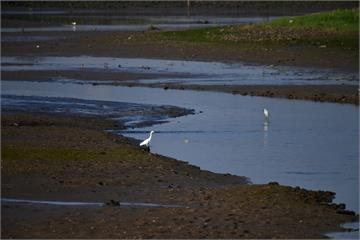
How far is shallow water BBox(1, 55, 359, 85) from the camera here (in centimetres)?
2781

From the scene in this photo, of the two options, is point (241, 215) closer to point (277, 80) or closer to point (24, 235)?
point (24, 235)

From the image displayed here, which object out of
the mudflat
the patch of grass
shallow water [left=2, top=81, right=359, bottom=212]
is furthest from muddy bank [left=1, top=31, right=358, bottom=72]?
shallow water [left=2, top=81, right=359, bottom=212]

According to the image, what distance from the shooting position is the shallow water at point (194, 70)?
27.8 metres

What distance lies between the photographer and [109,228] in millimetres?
10414

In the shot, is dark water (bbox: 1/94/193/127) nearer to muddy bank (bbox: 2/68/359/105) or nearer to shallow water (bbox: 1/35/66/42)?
muddy bank (bbox: 2/68/359/105)

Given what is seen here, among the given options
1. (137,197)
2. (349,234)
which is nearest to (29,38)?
(137,197)

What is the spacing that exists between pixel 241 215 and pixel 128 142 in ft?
20.1

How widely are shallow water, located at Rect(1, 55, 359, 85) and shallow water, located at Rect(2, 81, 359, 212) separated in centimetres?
263

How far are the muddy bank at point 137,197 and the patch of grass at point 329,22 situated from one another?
2445 cm

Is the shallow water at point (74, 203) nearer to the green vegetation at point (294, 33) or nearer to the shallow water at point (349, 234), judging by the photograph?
the shallow water at point (349, 234)

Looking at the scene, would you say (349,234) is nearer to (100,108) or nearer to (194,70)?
(100,108)

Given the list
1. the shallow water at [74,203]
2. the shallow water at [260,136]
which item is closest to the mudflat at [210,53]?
the shallow water at [260,136]

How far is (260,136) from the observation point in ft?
60.4

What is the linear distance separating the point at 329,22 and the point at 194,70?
11.3 m
